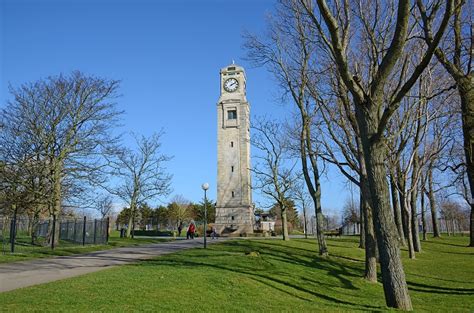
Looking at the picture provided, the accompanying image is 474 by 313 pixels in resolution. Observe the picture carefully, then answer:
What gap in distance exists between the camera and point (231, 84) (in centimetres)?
5050

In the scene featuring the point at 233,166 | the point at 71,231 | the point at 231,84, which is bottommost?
the point at 71,231

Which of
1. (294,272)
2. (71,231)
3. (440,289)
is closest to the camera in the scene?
(440,289)

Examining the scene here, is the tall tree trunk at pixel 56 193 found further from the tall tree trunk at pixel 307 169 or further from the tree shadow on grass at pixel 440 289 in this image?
the tree shadow on grass at pixel 440 289

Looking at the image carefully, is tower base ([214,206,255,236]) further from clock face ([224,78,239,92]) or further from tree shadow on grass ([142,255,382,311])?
tree shadow on grass ([142,255,382,311])

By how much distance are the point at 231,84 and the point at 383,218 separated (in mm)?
43367

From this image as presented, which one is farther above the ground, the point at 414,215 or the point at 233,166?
the point at 233,166

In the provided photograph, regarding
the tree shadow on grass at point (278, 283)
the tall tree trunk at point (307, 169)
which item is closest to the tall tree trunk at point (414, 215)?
the tall tree trunk at point (307, 169)

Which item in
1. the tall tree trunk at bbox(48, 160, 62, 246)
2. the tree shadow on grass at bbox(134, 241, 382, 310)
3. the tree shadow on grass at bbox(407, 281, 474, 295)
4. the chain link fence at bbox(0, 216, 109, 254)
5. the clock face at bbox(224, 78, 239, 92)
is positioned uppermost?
the clock face at bbox(224, 78, 239, 92)

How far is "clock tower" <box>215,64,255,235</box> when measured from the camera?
147 feet

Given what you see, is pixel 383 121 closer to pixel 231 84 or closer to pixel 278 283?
pixel 278 283

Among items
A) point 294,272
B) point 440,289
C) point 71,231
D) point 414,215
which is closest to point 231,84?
point 414,215

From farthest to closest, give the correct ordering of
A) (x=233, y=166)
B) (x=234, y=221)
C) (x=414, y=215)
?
1. (x=233, y=166)
2. (x=234, y=221)
3. (x=414, y=215)

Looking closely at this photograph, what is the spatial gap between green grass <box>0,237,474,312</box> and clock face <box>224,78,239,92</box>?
36.1m

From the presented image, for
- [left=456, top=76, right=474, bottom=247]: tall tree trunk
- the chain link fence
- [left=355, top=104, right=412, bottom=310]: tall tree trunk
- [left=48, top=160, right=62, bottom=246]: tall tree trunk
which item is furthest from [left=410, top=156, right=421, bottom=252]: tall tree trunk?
[left=48, top=160, right=62, bottom=246]: tall tree trunk
